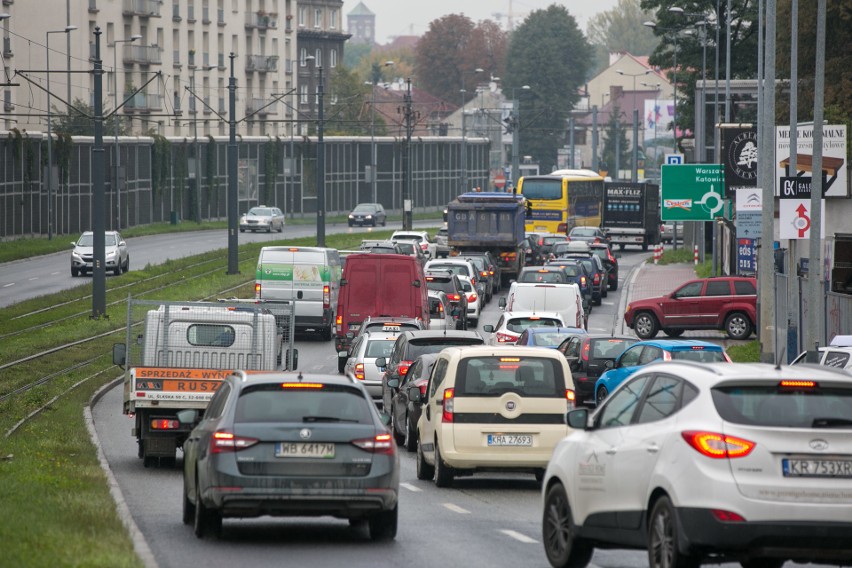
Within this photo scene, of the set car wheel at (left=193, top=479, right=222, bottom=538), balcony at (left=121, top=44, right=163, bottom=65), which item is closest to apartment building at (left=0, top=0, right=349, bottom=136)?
balcony at (left=121, top=44, right=163, bottom=65)

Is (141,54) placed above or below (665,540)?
above

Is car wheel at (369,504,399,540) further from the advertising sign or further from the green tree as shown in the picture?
the green tree

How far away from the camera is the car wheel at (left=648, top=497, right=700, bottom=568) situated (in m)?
9.80

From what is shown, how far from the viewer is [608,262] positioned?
61.9 metres

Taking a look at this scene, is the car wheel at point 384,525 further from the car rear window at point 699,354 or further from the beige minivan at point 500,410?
the car rear window at point 699,354

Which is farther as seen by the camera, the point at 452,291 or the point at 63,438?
the point at 452,291

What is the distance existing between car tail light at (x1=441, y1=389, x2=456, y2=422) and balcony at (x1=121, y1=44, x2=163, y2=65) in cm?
8856

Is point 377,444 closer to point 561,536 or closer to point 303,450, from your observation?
point 303,450

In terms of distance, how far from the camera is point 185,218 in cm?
10469

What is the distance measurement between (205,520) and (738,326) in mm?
32868

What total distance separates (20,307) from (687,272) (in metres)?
30.4

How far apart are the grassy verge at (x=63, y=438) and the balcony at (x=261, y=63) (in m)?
64.9

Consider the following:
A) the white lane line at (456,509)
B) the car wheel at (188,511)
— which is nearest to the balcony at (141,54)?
the white lane line at (456,509)

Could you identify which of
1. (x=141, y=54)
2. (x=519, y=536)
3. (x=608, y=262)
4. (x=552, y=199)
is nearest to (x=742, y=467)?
(x=519, y=536)
